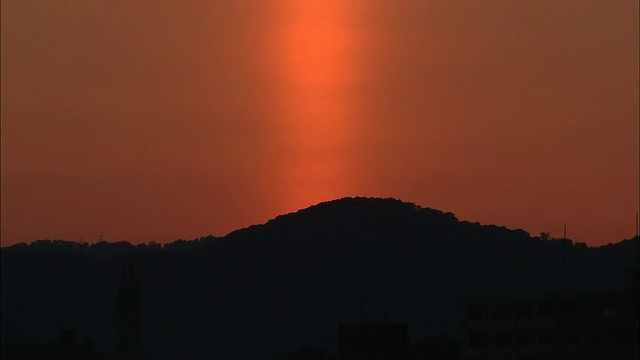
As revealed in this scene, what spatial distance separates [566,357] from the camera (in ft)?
655

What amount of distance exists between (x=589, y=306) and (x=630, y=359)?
33.9ft

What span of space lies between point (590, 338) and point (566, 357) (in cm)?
496

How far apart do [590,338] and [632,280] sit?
7150mm

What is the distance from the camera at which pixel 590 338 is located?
19550 centimetres

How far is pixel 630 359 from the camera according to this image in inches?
7441

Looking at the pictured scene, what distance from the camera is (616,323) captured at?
19250 cm

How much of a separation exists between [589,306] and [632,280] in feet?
19.2

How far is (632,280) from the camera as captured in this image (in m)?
194

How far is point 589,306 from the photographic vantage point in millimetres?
197875

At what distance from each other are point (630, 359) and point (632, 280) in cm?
914

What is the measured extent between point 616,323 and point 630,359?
4815 millimetres

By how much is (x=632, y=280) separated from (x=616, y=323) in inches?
192
